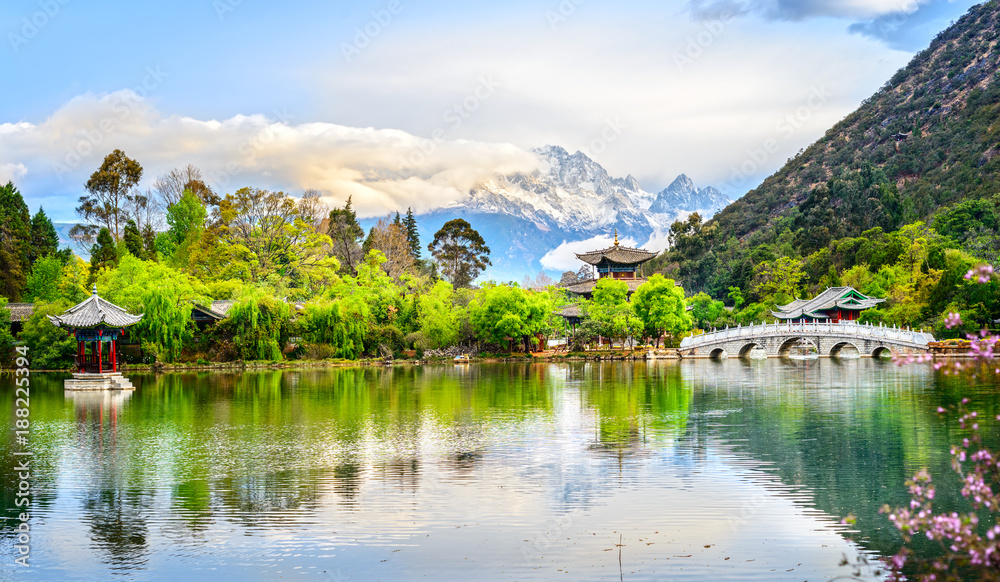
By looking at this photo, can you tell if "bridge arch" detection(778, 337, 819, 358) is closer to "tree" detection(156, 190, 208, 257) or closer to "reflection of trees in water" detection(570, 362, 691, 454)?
"reflection of trees in water" detection(570, 362, 691, 454)

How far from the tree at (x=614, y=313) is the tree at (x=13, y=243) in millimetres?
32588

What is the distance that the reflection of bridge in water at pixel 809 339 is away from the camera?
37.0 metres

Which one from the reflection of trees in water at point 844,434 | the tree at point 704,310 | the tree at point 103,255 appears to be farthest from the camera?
the tree at point 704,310

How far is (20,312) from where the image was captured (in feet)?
121

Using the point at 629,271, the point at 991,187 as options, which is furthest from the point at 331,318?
the point at 991,187

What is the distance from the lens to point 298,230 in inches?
1848

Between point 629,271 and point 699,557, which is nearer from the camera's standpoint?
point 699,557

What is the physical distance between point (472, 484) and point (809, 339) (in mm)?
35160

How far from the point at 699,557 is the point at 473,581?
2.44 meters

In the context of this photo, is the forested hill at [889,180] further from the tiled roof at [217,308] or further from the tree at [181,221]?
the tree at [181,221]

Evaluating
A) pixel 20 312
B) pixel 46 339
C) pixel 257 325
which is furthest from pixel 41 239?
pixel 257 325

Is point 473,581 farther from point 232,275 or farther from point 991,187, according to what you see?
point 991,187

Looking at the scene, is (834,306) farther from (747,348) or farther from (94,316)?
(94,316)

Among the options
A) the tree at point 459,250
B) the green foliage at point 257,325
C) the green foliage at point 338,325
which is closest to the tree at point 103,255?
the green foliage at point 257,325
